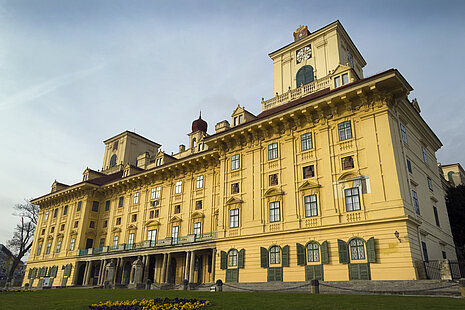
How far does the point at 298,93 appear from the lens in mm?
36344

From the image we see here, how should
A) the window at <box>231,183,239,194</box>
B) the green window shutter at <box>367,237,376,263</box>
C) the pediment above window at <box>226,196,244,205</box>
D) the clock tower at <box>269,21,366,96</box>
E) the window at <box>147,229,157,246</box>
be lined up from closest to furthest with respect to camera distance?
the green window shutter at <box>367,237,376,263</box>, the pediment above window at <box>226,196,244,205</box>, the window at <box>231,183,239,194</box>, the clock tower at <box>269,21,366,96</box>, the window at <box>147,229,157,246</box>

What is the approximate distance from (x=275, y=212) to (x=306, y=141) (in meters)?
6.71

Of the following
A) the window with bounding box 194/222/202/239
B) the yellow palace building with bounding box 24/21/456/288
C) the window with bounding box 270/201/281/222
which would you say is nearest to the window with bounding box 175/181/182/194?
the yellow palace building with bounding box 24/21/456/288

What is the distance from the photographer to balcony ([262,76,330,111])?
113 feet

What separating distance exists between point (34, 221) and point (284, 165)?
6182 centimetres

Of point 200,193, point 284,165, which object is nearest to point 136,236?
point 200,193

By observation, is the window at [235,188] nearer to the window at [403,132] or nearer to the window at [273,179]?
the window at [273,179]

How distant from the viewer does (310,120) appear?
29.8 m

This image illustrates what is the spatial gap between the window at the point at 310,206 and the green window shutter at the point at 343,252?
10.3 ft

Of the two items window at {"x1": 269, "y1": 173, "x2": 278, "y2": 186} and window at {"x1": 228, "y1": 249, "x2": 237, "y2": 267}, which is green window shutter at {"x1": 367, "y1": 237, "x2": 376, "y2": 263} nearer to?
window at {"x1": 269, "y1": 173, "x2": 278, "y2": 186}

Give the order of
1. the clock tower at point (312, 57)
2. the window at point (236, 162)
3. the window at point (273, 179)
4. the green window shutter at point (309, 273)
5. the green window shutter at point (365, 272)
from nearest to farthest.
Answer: the green window shutter at point (365, 272)
the green window shutter at point (309, 273)
the window at point (273, 179)
the window at point (236, 162)
the clock tower at point (312, 57)

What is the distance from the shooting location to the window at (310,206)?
27.1 metres

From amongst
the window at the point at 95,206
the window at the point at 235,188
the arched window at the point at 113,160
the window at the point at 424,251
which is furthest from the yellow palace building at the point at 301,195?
the arched window at the point at 113,160

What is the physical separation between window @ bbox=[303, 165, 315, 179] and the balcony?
9789 millimetres
